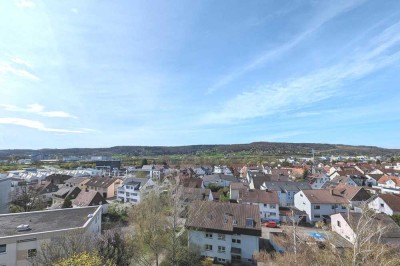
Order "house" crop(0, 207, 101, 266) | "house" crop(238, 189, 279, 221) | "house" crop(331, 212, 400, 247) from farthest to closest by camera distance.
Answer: "house" crop(238, 189, 279, 221), "house" crop(331, 212, 400, 247), "house" crop(0, 207, 101, 266)

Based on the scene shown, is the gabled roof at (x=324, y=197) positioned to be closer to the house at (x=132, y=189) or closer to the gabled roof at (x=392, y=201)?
the gabled roof at (x=392, y=201)

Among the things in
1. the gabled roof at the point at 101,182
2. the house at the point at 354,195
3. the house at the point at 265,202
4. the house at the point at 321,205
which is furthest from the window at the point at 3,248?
the house at the point at 354,195

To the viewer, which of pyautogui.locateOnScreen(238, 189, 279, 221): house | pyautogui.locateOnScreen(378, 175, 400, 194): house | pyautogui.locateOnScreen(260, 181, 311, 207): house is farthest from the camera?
pyautogui.locateOnScreen(378, 175, 400, 194): house

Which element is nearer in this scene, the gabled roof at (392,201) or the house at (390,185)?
the gabled roof at (392,201)

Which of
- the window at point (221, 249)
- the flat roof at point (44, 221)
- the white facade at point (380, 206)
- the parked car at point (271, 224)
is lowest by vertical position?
the parked car at point (271, 224)

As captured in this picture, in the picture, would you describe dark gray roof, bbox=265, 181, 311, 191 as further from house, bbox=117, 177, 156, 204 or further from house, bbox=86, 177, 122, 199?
house, bbox=86, 177, 122, 199

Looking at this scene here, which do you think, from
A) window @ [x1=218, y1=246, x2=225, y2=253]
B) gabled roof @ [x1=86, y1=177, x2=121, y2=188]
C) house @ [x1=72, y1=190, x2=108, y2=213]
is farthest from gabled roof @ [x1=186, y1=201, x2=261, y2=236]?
gabled roof @ [x1=86, y1=177, x2=121, y2=188]
